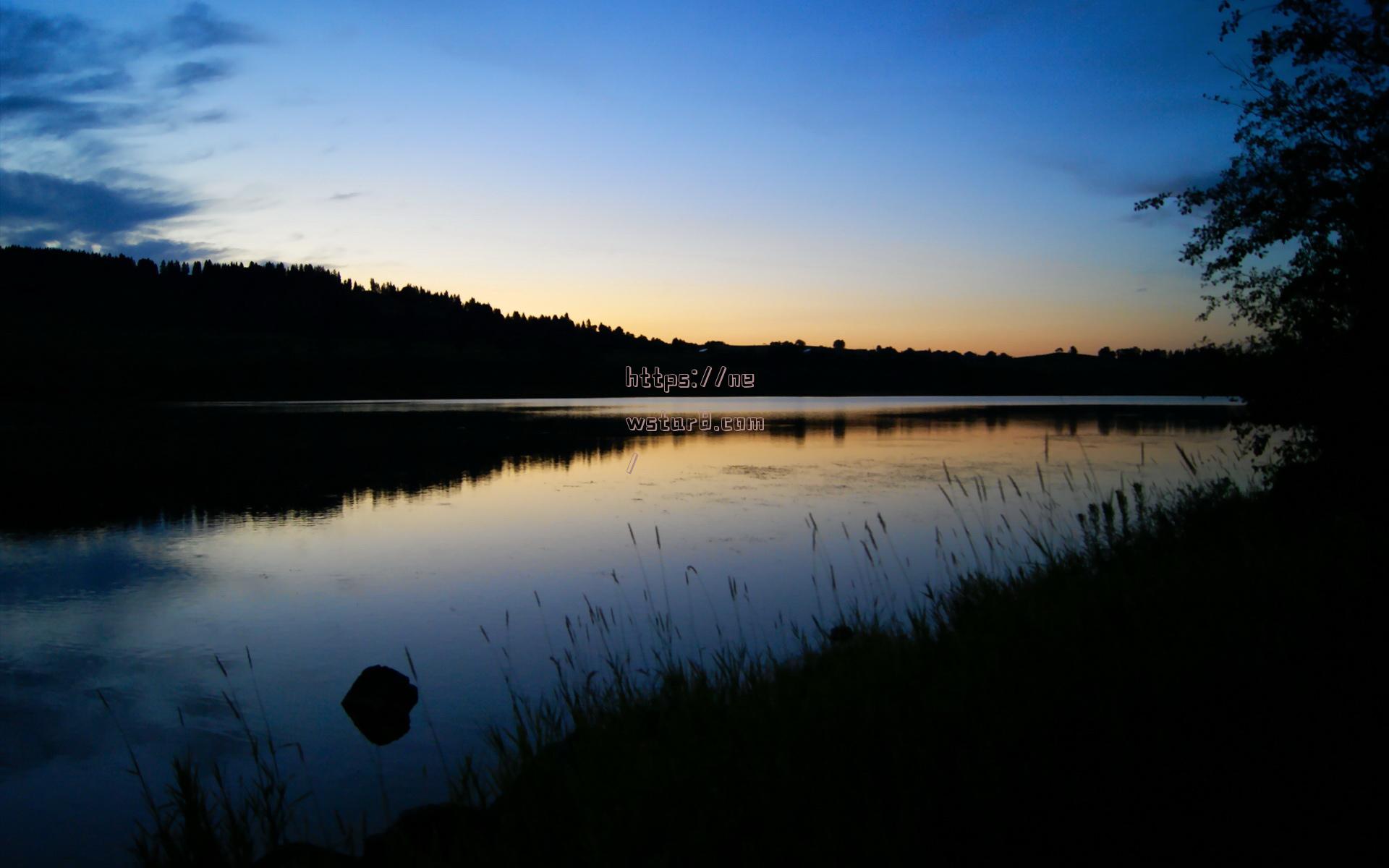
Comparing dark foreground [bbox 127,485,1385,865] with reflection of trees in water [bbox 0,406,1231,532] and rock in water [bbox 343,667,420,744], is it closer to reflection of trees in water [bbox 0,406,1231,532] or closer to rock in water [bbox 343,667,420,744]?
rock in water [bbox 343,667,420,744]

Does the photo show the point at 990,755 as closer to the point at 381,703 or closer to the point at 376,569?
the point at 381,703

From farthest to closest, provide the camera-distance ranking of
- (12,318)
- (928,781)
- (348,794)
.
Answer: (12,318)
(348,794)
(928,781)

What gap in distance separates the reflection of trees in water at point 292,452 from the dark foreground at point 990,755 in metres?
15.9

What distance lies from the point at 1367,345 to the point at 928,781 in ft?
32.5

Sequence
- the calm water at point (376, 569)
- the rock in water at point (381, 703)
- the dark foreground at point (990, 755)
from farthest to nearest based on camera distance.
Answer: the rock in water at point (381, 703), the calm water at point (376, 569), the dark foreground at point (990, 755)

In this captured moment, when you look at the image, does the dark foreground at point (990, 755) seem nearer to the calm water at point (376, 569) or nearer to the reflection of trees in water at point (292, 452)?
the calm water at point (376, 569)

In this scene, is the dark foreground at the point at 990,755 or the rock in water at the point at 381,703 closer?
the dark foreground at the point at 990,755

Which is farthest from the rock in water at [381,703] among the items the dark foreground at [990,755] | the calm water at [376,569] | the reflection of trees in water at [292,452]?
the reflection of trees in water at [292,452]

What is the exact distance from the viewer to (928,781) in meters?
3.95

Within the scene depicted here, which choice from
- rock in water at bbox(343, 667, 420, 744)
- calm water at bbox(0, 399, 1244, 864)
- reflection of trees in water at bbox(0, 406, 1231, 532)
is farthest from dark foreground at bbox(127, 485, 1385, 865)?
reflection of trees in water at bbox(0, 406, 1231, 532)

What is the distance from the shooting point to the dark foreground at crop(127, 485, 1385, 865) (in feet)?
11.5

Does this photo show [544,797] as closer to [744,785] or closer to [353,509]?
[744,785]

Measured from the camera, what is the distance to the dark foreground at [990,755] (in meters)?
3.51

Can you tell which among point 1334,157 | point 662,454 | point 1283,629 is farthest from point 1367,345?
point 662,454
